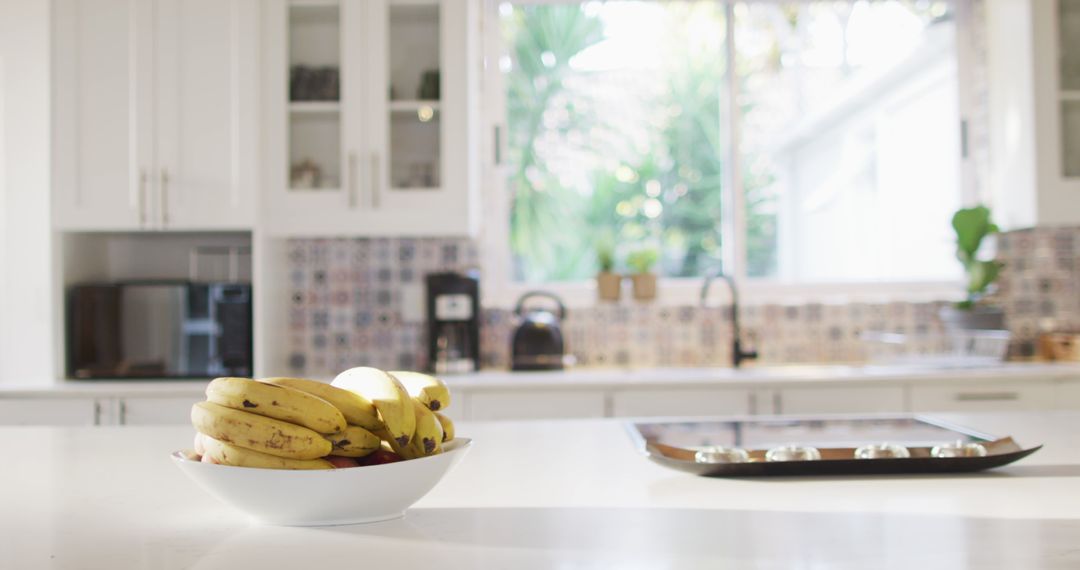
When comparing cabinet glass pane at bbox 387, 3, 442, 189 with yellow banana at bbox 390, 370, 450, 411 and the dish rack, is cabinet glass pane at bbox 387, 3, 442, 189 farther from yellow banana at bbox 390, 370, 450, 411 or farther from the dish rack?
yellow banana at bbox 390, 370, 450, 411

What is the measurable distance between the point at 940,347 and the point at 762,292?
2.38ft

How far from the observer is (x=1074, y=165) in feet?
10.6

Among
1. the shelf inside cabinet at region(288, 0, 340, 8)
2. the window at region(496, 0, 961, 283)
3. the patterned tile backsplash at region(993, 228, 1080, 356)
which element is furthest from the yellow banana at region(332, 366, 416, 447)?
the patterned tile backsplash at region(993, 228, 1080, 356)

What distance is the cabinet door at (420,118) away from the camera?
3.07m

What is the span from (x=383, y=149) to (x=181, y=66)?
0.72 m

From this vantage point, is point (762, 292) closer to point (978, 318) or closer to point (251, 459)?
point (978, 318)

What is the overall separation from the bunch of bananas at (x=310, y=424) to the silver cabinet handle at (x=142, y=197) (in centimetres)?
227

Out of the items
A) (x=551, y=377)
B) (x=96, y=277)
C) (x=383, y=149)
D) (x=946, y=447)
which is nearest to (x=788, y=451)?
(x=946, y=447)

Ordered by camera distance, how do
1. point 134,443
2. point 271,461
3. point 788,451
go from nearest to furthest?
point 271,461 < point 788,451 < point 134,443

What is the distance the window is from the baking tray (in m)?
2.05

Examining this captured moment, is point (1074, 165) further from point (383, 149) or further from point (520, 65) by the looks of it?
point (383, 149)

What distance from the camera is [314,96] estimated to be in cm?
309

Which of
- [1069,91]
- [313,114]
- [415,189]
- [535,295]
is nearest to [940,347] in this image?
[1069,91]

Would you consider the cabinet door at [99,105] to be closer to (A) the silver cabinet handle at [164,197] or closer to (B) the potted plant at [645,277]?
(A) the silver cabinet handle at [164,197]
